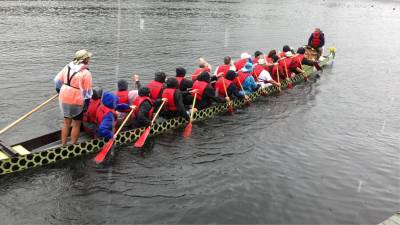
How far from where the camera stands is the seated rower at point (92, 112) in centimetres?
1332

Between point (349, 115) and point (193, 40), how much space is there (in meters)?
22.2

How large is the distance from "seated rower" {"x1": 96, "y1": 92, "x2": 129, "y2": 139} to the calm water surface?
1.14m

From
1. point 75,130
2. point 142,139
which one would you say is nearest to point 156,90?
point 142,139

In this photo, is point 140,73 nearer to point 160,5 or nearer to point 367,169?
point 367,169

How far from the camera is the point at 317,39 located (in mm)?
28938

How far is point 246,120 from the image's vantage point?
1833 cm

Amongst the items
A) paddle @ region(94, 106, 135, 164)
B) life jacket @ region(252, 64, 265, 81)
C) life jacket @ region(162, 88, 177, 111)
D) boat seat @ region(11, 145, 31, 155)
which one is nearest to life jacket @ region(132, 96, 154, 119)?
life jacket @ region(162, 88, 177, 111)

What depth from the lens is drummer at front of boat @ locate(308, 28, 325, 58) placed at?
28750 millimetres

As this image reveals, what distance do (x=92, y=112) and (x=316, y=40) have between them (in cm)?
2100

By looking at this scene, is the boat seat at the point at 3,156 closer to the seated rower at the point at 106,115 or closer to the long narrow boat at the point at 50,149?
the long narrow boat at the point at 50,149

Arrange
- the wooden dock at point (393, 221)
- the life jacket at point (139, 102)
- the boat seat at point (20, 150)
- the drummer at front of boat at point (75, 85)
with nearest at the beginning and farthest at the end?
the wooden dock at point (393, 221) < the drummer at front of boat at point (75, 85) < the boat seat at point (20, 150) < the life jacket at point (139, 102)

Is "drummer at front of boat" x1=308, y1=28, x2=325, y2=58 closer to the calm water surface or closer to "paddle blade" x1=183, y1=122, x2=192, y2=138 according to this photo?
the calm water surface

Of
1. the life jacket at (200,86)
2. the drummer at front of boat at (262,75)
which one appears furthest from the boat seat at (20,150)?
the drummer at front of boat at (262,75)

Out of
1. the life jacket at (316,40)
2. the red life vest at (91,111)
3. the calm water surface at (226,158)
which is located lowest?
the calm water surface at (226,158)
